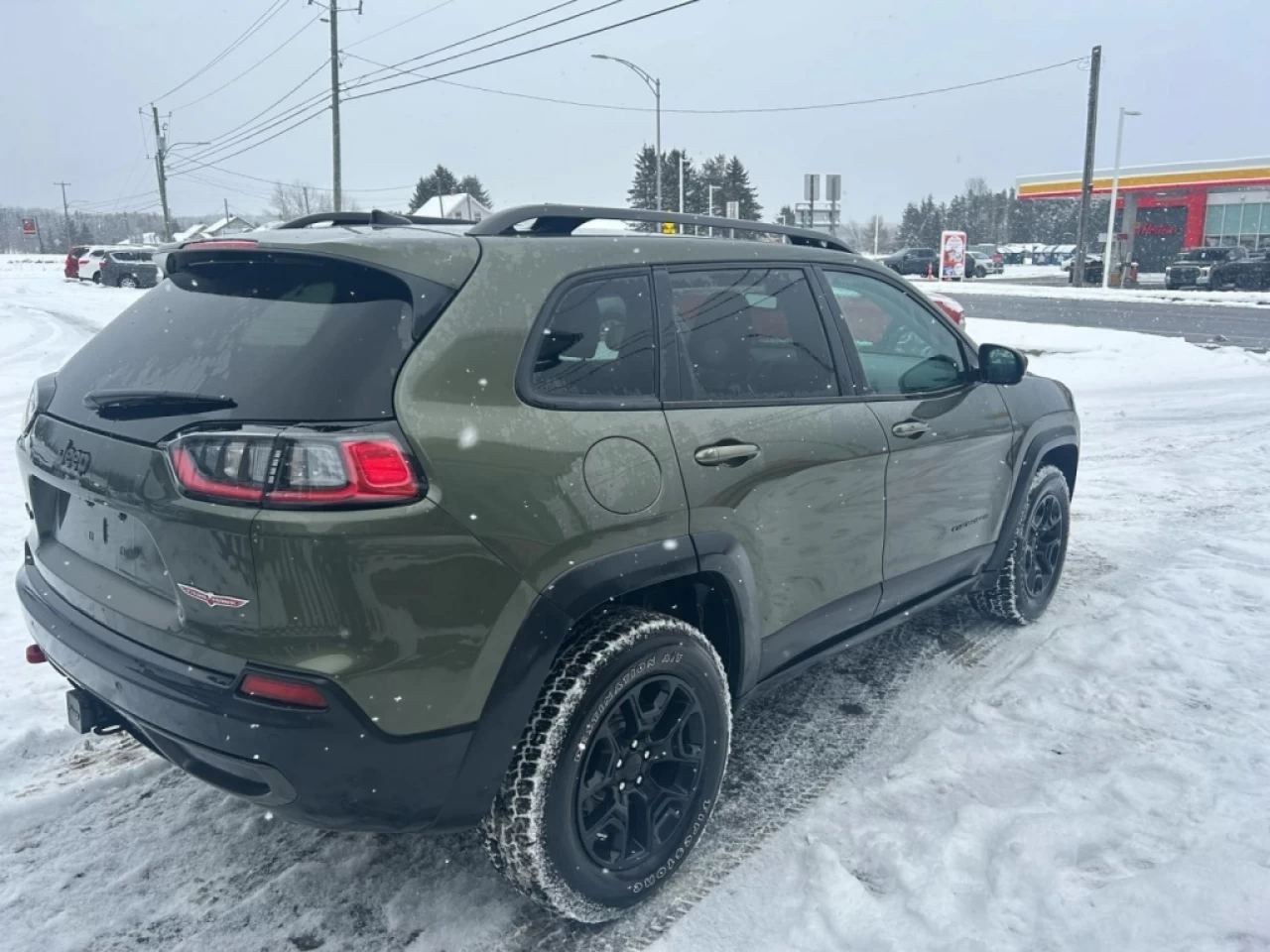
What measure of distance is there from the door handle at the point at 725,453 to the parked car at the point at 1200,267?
36.6 m

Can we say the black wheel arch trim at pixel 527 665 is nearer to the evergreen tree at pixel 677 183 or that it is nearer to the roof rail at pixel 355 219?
the roof rail at pixel 355 219

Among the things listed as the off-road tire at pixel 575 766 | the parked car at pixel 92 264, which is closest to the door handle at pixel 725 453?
the off-road tire at pixel 575 766

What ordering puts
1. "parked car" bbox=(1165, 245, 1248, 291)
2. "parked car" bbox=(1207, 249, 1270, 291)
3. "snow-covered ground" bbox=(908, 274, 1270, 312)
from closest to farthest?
"snow-covered ground" bbox=(908, 274, 1270, 312) → "parked car" bbox=(1207, 249, 1270, 291) → "parked car" bbox=(1165, 245, 1248, 291)

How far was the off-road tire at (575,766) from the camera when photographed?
235cm

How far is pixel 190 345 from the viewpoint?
2475mm

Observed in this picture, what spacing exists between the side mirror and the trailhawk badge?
3.06m

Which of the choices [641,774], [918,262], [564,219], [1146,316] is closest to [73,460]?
[564,219]

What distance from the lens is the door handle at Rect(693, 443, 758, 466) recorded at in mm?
2701

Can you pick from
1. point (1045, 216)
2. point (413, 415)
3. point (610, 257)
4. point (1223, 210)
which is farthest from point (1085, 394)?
point (1045, 216)

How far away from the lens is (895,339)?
12.8 ft

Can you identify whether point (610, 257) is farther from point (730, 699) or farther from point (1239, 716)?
point (1239, 716)

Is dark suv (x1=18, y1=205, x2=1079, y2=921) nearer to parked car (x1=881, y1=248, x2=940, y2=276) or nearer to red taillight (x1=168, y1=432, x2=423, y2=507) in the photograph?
red taillight (x1=168, y1=432, x2=423, y2=507)

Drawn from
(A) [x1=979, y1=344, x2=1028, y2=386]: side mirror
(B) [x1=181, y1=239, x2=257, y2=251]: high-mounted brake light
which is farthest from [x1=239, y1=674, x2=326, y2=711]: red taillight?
(A) [x1=979, y1=344, x2=1028, y2=386]: side mirror

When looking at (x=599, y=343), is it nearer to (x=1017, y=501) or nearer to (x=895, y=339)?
(x=895, y=339)
